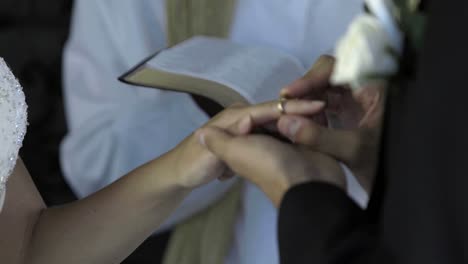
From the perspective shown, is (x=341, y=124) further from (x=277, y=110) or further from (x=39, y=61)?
(x=39, y=61)

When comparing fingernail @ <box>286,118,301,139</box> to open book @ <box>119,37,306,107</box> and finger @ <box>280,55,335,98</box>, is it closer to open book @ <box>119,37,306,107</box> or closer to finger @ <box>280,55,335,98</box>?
finger @ <box>280,55,335,98</box>

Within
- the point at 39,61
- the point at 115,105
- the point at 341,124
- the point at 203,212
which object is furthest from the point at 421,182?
the point at 39,61

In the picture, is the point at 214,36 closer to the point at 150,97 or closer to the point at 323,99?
the point at 150,97

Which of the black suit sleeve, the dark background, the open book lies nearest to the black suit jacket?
the black suit sleeve

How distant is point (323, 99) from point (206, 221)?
1.68 ft

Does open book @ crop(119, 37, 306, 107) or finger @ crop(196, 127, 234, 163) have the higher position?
finger @ crop(196, 127, 234, 163)

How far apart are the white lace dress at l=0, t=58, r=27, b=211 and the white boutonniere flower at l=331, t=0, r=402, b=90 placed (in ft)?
1.21

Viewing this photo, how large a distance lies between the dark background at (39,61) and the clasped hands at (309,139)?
926 mm

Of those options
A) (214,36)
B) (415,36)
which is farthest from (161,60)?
(415,36)

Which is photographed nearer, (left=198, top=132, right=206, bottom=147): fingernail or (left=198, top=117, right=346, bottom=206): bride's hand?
(left=198, top=117, right=346, bottom=206): bride's hand

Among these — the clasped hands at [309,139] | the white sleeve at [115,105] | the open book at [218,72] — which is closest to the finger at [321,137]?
the clasped hands at [309,139]

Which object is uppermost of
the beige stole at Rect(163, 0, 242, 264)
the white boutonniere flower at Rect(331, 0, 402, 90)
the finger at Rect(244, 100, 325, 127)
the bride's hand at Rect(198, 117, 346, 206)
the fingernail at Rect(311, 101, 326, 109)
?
the white boutonniere flower at Rect(331, 0, 402, 90)

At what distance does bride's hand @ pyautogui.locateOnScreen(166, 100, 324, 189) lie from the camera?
1.98ft

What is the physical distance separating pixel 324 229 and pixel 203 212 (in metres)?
0.63
